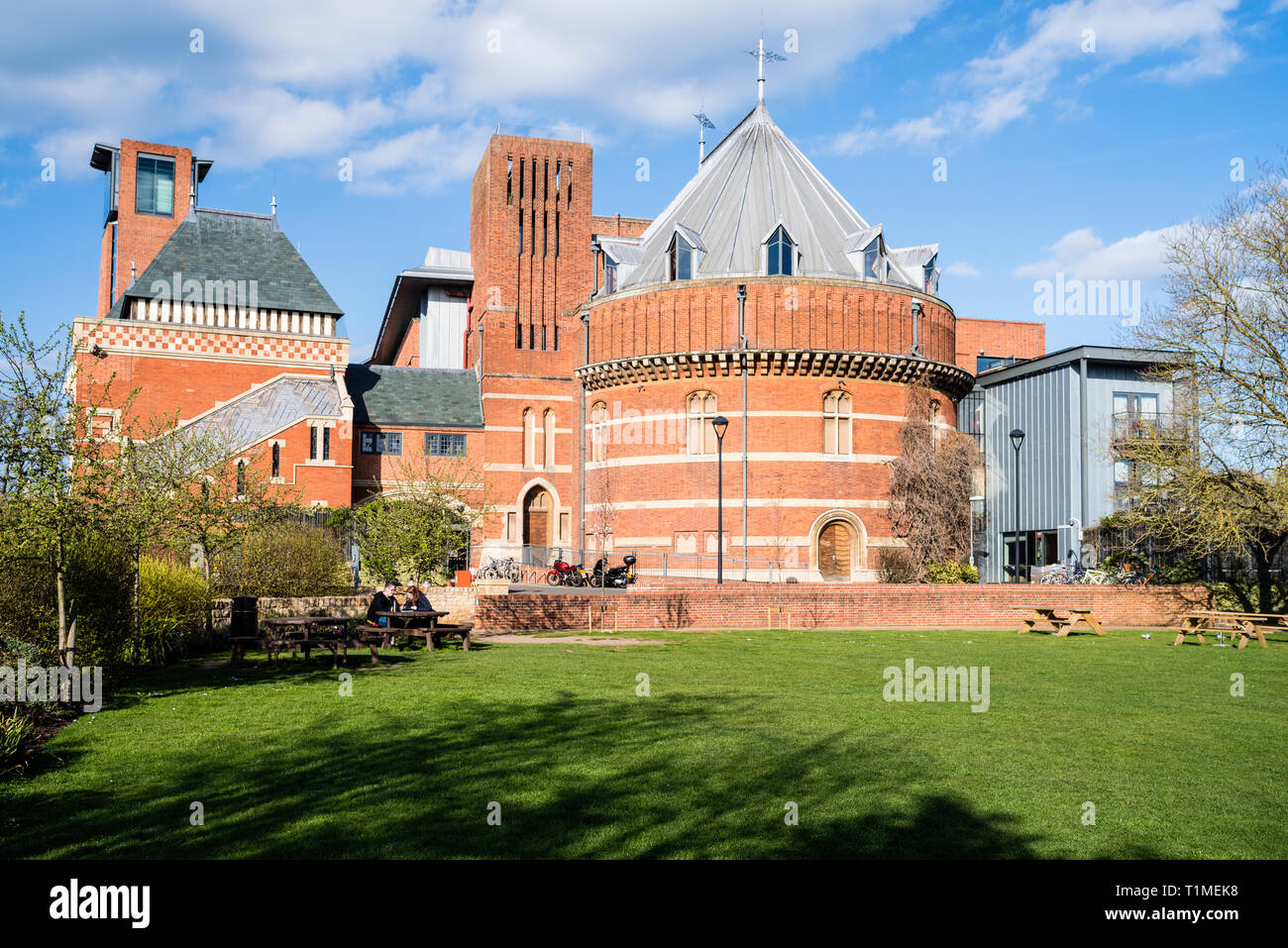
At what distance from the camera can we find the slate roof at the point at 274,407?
4444cm

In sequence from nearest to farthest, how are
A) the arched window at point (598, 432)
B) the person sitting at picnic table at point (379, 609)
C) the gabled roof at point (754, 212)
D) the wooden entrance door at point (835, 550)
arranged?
the person sitting at picnic table at point (379, 609) < the wooden entrance door at point (835, 550) < the gabled roof at point (754, 212) < the arched window at point (598, 432)

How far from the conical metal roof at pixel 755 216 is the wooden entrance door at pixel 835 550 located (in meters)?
10.2

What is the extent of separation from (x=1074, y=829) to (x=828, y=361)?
33094 millimetres

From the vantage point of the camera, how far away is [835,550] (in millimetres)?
40062

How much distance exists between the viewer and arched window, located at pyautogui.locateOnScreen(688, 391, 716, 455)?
4047 centimetres

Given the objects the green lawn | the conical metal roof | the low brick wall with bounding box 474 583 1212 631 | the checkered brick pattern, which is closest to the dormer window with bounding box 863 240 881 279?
the conical metal roof

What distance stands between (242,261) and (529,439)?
16.8m

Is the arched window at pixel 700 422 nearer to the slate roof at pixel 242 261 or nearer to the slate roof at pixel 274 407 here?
the slate roof at pixel 274 407

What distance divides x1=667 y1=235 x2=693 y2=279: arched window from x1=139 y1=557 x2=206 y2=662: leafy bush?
87.3 ft

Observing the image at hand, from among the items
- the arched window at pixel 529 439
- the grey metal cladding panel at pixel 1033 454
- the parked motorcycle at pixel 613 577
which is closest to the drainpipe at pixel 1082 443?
the grey metal cladding panel at pixel 1033 454

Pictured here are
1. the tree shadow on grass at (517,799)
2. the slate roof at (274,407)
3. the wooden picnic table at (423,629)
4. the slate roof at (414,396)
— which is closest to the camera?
the tree shadow on grass at (517,799)

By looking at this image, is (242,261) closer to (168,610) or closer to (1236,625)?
(168,610)
